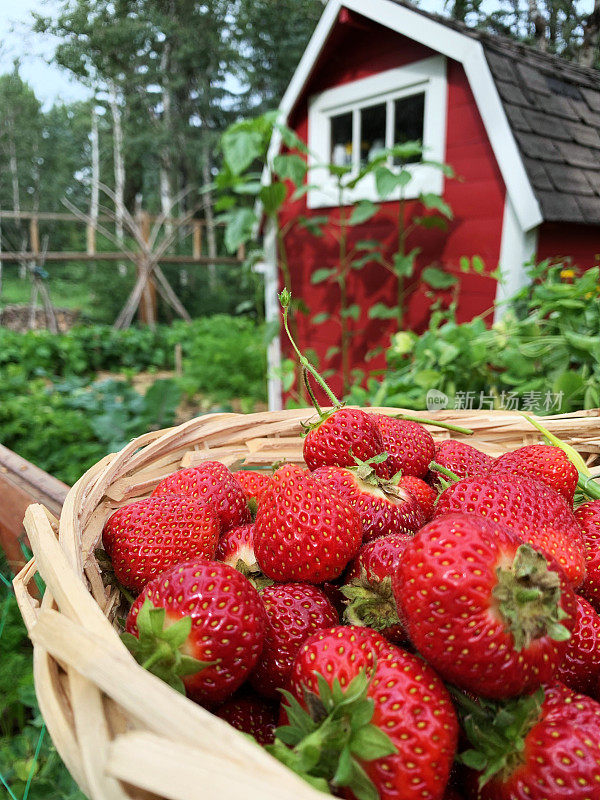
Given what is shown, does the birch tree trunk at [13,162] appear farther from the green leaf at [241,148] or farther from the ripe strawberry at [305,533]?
the ripe strawberry at [305,533]

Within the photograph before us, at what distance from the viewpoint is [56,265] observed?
71.3 feet

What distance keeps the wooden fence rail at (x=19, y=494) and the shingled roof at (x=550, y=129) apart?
9.56 feet

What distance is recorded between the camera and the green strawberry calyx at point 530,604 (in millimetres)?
573

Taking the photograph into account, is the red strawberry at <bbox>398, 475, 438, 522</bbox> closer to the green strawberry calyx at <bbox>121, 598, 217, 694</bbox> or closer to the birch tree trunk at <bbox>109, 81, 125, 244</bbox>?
the green strawberry calyx at <bbox>121, 598, 217, 694</bbox>

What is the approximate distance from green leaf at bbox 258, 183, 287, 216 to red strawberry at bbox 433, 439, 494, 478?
11.2ft

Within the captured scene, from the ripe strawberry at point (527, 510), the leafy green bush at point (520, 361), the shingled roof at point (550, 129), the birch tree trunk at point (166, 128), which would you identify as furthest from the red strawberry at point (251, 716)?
the birch tree trunk at point (166, 128)

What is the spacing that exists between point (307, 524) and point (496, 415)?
0.82 m

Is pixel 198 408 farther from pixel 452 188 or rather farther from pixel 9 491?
pixel 9 491

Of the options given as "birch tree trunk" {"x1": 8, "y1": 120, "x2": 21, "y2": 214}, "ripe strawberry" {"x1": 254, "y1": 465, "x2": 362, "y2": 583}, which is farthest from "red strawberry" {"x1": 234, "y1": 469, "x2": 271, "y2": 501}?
"birch tree trunk" {"x1": 8, "y1": 120, "x2": 21, "y2": 214}

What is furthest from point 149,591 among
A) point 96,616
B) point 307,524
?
point 307,524

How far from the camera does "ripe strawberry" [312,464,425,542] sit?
3.06 feet

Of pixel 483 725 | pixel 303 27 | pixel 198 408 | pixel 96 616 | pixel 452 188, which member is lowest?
pixel 198 408

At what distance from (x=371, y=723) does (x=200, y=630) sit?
20cm

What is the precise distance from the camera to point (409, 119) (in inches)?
165
